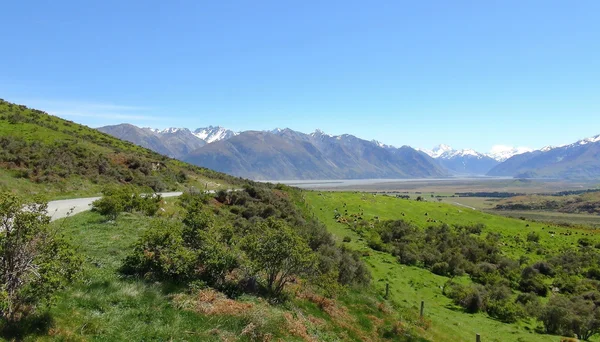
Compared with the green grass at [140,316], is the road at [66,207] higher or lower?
higher

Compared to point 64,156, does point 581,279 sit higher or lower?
lower

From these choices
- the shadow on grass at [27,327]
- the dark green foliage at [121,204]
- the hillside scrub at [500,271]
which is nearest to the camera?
the shadow on grass at [27,327]

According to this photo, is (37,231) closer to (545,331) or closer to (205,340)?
(205,340)

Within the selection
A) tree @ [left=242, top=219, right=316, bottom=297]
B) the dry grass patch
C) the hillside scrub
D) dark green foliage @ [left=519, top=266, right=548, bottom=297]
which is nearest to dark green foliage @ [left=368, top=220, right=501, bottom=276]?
the hillside scrub

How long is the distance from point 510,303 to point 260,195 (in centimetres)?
3155

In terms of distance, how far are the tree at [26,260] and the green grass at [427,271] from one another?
74.0ft

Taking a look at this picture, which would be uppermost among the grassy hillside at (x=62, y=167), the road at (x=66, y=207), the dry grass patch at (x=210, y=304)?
the grassy hillside at (x=62, y=167)

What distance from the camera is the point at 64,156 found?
154 feet

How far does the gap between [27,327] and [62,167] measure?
40.9 meters

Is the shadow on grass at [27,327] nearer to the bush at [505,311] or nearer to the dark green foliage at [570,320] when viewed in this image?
the bush at [505,311]

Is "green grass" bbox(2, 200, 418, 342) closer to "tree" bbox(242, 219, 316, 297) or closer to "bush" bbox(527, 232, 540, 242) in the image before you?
"tree" bbox(242, 219, 316, 297)

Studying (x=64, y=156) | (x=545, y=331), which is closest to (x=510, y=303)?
(x=545, y=331)

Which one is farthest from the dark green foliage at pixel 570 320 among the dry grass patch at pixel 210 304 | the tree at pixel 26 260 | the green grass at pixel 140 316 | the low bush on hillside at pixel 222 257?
the tree at pixel 26 260

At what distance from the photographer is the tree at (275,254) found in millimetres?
17547
